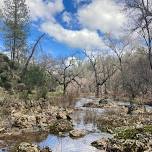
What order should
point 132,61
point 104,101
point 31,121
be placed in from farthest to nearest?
point 132,61 < point 104,101 < point 31,121

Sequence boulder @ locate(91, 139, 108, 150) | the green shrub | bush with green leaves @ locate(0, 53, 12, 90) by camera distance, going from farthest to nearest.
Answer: bush with green leaves @ locate(0, 53, 12, 90), the green shrub, boulder @ locate(91, 139, 108, 150)

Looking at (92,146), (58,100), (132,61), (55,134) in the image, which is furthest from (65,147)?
(132,61)

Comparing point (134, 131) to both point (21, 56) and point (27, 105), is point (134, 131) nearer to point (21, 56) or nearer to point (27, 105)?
point (27, 105)

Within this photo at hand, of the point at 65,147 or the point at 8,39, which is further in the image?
the point at 8,39

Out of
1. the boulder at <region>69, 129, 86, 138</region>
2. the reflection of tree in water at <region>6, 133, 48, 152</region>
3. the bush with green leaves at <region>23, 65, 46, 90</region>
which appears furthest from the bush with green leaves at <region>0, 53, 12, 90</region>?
the boulder at <region>69, 129, 86, 138</region>

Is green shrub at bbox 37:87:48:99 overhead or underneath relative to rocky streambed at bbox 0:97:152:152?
overhead

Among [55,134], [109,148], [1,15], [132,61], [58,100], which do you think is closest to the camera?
[109,148]

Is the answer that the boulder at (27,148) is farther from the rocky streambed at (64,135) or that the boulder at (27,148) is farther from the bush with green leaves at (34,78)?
the bush with green leaves at (34,78)

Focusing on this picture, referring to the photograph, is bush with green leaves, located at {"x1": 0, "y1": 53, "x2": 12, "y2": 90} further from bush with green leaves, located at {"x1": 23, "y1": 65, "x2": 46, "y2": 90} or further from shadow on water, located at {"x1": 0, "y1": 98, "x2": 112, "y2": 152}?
shadow on water, located at {"x1": 0, "y1": 98, "x2": 112, "y2": 152}

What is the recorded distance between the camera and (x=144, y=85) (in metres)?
81.6

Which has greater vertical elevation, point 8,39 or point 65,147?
point 8,39

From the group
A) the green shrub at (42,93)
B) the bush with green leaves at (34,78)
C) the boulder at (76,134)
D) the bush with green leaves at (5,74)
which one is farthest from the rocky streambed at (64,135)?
the bush with green leaves at (34,78)

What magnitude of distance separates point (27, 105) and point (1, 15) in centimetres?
2947

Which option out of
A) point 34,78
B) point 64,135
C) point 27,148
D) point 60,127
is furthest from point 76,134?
point 34,78
